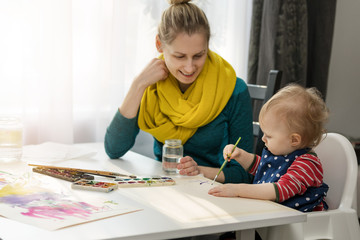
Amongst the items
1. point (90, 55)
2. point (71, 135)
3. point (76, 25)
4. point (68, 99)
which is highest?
point (76, 25)

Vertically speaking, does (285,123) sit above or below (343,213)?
above

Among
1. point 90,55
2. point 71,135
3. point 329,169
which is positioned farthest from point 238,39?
point 329,169

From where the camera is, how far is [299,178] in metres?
1.21

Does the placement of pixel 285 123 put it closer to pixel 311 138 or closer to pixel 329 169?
pixel 311 138

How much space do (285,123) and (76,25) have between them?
1.18m

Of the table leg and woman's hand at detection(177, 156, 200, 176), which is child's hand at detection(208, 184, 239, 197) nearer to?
the table leg

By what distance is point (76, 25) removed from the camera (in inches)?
82.9

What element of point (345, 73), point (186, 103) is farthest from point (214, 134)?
point (345, 73)

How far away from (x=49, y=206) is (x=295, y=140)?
66cm

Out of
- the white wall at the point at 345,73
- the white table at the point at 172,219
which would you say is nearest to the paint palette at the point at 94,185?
the white table at the point at 172,219

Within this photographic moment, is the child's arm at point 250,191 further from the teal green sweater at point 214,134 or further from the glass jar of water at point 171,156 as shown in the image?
the teal green sweater at point 214,134

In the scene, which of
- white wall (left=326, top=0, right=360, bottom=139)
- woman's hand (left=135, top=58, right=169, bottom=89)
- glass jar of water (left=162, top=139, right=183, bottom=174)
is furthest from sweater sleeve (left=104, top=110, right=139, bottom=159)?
white wall (left=326, top=0, right=360, bottom=139)

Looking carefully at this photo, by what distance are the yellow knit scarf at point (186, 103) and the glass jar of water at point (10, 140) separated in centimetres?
42

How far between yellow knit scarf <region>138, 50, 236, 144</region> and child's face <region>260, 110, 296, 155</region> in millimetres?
357
